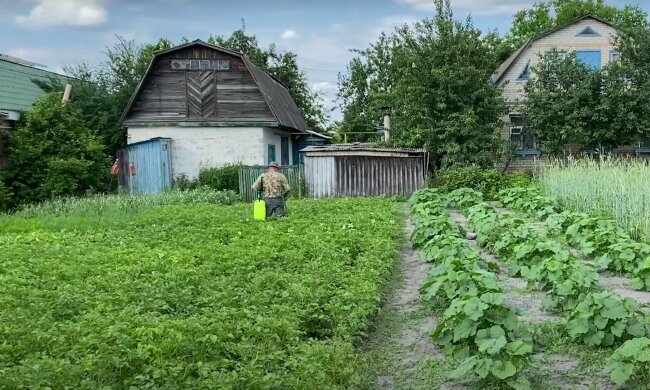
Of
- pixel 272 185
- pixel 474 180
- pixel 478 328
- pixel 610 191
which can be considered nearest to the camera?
pixel 478 328

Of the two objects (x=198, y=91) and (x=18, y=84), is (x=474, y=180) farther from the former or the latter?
(x=18, y=84)

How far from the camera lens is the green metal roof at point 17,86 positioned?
23030mm

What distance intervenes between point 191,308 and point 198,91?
20.9 metres

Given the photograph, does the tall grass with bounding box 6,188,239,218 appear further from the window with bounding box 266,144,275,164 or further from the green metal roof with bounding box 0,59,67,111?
the green metal roof with bounding box 0,59,67,111

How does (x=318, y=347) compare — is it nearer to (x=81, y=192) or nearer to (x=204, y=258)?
(x=204, y=258)

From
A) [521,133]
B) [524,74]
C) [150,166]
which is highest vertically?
[524,74]

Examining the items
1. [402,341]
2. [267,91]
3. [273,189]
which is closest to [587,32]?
[267,91]

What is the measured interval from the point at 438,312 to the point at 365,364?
1.77 meters

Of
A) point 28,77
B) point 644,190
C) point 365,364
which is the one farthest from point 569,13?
point 365,364

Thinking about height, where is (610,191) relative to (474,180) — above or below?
above

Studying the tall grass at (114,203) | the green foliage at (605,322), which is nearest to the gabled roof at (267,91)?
the tall grass at (114,203)

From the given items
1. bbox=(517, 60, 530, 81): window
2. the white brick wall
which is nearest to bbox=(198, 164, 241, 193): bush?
the white brick wall

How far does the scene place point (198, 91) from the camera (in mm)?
26141

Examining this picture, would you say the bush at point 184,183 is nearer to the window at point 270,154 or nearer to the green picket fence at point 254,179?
the green picket fence at point 254,179
